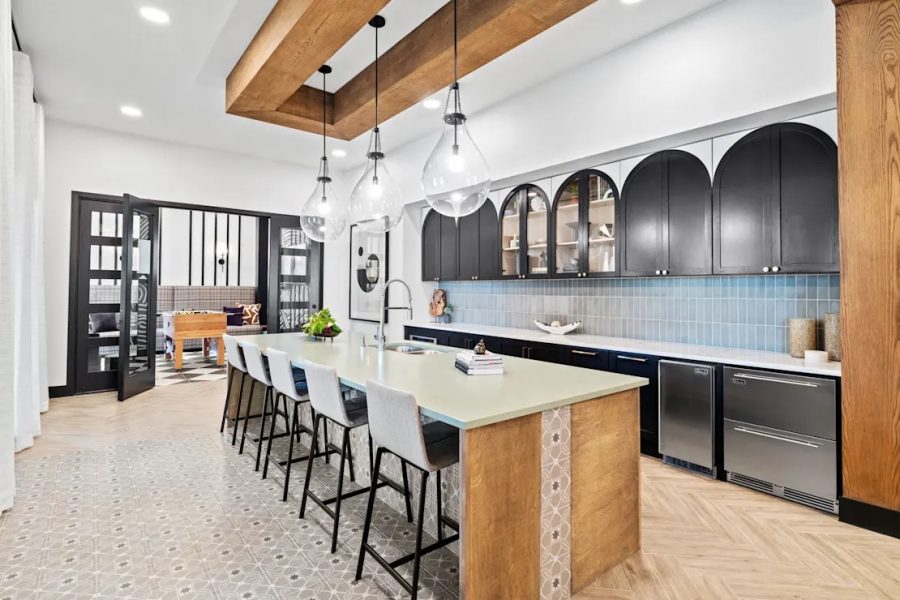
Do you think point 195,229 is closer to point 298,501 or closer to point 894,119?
point 298,501

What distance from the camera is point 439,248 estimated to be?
5.81 meters

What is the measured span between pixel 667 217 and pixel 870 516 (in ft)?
6.97

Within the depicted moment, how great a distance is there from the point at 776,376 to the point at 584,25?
264cm

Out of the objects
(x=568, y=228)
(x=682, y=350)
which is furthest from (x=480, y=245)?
(x=682, y=350)

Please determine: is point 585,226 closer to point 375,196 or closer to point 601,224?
point 601,224

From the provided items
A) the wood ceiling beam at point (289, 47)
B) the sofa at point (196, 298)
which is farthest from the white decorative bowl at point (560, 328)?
the sofa at point (196, 298)

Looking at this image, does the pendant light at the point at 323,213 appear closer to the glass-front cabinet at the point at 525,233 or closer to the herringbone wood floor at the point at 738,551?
the glass-front cabinet at the point at 525,233

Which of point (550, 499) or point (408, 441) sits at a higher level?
point (408, 441)

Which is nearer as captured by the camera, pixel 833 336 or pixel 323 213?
pixel 833 336

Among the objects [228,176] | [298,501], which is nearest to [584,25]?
[298,501]

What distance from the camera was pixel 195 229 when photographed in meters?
10.1

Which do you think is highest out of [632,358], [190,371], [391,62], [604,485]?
[391,62]

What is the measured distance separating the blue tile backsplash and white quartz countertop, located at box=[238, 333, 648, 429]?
173 centimetres

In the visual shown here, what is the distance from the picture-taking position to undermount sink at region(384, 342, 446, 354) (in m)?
3.37
